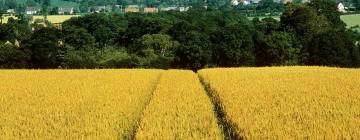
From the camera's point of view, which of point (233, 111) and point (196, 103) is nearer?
point (233, 111)

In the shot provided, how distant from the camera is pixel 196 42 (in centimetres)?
7175

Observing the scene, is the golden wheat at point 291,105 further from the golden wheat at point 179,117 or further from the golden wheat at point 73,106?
the golden wheat at point 73,106

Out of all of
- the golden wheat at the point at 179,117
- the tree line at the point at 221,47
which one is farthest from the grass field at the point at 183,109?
the tree line at the point at 221,47

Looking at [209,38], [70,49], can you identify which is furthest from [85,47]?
[209,38]

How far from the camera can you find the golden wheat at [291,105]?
485 inches

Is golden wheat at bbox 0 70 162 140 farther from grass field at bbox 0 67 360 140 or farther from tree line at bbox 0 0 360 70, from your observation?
tree line at bbox 0 0 360 70

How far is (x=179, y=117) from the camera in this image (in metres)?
14.5

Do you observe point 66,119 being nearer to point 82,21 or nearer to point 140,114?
point 140,114

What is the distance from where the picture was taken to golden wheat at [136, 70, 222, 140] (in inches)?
486

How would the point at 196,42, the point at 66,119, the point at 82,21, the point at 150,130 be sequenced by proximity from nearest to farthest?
1. the point at 150,130
2. the point at 66,119
3. the point at 196,42
4. the point at 82,21

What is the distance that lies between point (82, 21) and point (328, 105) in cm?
9490

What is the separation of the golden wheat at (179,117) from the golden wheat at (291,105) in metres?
0.57

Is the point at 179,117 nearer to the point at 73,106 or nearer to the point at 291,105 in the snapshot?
the point at 291,105

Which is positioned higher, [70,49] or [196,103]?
[196,103]
